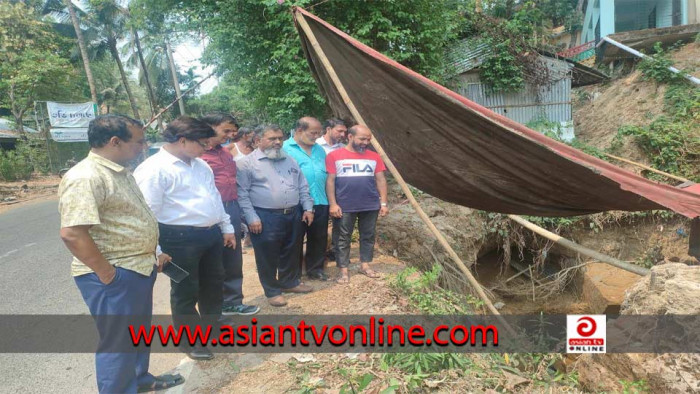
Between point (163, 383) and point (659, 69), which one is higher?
point (659, 69)

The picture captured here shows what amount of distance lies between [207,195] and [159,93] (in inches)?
1211

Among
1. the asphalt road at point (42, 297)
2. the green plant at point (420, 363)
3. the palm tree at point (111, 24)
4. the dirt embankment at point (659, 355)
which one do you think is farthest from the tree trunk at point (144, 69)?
the dirt embankment at point (659, 355)

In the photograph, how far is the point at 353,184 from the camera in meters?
3.84

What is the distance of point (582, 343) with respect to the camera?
293 centimetres

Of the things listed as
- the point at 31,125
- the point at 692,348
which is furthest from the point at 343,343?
the point at 31,125

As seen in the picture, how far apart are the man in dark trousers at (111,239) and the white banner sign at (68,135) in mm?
15520

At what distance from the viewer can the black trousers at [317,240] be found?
406 centimetres

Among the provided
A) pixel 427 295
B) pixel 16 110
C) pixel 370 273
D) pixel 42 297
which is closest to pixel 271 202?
pixel 370 273

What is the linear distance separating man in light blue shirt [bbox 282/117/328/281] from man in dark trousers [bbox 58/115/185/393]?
1877 mm

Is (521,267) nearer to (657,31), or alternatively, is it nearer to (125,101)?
(657,31)

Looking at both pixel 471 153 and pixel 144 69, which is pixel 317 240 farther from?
pixel 144 69

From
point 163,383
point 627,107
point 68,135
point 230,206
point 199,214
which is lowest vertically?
point 163,383

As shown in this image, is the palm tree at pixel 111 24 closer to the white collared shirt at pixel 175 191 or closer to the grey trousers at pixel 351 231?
the grey trousers at pixel 351 231

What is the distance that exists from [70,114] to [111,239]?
52.4 ft
